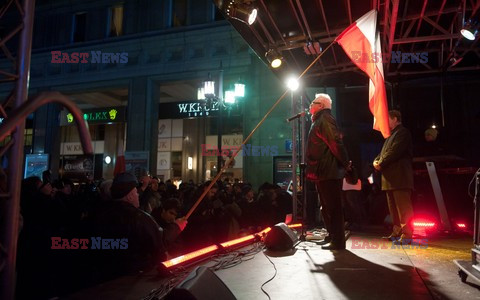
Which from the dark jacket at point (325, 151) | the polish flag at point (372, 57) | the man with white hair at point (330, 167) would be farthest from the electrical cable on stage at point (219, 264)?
the polish flag at point (372, 57)

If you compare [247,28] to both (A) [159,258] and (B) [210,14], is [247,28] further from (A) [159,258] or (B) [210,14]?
(B) [210,14]

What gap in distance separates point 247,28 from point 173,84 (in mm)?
12997

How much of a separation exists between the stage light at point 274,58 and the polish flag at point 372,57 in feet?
5.69

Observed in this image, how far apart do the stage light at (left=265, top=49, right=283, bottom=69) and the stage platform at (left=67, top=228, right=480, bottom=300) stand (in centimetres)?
407

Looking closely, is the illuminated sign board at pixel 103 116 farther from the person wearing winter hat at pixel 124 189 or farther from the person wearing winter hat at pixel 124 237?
the person wearing winter hat at pixel 124 237

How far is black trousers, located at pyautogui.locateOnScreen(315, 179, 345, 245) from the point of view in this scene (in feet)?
14.2

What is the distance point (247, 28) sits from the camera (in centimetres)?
617

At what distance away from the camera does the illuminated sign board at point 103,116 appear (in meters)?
18.5

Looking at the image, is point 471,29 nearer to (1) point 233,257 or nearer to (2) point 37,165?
(1) point 233,257

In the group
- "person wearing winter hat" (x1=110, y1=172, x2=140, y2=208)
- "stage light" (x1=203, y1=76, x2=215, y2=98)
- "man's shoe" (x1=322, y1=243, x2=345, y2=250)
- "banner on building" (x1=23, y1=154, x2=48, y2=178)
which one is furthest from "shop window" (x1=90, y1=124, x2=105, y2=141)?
"man's shoe" (x1=322, y1=243, x2=345, y2=250)

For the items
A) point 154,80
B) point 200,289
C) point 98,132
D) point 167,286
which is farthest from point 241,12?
point 98,132

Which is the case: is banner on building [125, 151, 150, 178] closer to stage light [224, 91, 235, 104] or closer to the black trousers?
stage light [224, 91, 235, 104]

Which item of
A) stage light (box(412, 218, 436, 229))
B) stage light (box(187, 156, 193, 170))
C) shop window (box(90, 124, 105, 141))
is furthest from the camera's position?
shop window (box(90, 124, 105, 141))

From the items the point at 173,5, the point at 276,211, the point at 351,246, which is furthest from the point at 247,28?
the point at 173,5
